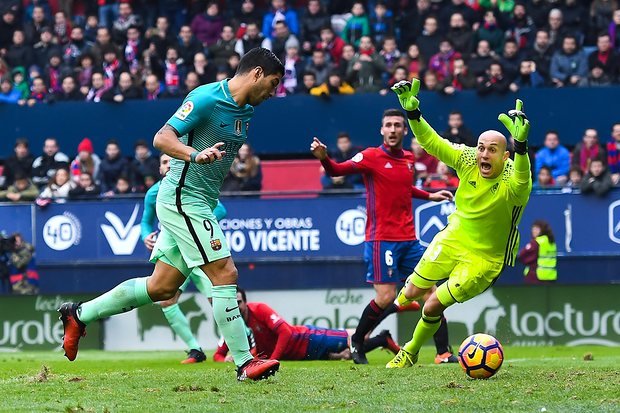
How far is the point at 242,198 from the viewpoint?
19.3 meters

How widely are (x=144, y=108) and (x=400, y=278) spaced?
10.4 meters

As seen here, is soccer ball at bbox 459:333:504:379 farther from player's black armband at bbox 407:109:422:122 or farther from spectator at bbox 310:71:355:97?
spectator at bbox 310:71:355:97

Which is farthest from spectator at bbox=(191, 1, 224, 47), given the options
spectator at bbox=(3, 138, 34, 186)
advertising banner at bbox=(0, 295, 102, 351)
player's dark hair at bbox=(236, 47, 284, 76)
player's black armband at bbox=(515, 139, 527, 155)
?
player's dark hair at bbox=(236, 47, 284, 76)

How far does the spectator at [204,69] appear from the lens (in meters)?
22.2

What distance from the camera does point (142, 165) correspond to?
2083cm

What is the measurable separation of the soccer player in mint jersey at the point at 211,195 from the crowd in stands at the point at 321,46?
1148cm

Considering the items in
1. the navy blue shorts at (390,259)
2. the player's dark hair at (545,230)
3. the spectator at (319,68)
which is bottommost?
the navy blue shorts at (390,259)

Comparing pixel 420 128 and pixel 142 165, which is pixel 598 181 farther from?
pixel 420 128

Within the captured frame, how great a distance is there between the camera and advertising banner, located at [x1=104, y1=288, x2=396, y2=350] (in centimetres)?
1783

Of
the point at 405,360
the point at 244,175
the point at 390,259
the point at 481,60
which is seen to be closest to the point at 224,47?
the point at 244,175

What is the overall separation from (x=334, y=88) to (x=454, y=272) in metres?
11.3

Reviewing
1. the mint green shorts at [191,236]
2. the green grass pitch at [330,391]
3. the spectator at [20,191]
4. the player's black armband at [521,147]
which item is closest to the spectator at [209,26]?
the spectator at [20,191]

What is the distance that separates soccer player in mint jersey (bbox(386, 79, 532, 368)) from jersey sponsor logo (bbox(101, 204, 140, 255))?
8.98 meters

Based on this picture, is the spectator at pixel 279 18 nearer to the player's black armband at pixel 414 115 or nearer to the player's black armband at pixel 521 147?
the player's black armband at pixel 414 115
